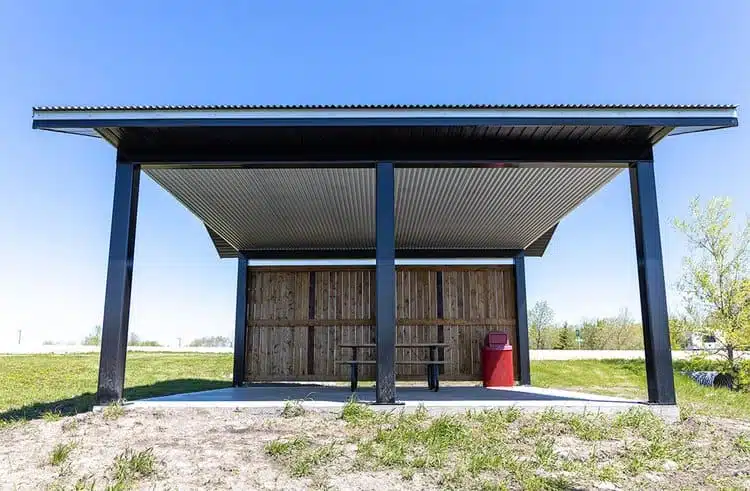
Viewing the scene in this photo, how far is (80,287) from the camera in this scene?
25.2m

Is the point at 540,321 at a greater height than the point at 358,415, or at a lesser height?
greater

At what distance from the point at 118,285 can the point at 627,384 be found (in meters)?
10.8

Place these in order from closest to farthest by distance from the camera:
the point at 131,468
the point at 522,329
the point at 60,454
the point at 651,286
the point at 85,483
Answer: the point at 85,483, the point at 131,468, the point at 60,454, the point at 651,286, the point at 522,329

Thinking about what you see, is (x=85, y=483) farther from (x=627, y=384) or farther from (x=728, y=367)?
(x=728, y=367)

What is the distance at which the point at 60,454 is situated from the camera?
4.03 metres

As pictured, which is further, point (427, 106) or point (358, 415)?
point (427, 106)

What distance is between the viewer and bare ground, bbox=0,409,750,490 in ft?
12.1

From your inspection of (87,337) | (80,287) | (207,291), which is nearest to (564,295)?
(207,291)

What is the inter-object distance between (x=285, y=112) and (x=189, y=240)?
688 inches

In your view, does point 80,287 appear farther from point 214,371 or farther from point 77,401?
point 77,401

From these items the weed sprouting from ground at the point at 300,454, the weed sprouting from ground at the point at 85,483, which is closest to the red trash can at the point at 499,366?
the weed sprouting from ground at the point at 300,454

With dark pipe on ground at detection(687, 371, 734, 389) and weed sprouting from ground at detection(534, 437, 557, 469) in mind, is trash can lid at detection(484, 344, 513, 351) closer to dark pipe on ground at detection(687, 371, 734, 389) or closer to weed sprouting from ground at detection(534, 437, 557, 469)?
weed sprouting from ground at detection(534, 437, 557, 469)

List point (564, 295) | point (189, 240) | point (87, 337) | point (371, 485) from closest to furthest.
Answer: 1. point (371, 485)
2. point (189, 240)
3. point (564, 295)
4. point (87, 337)

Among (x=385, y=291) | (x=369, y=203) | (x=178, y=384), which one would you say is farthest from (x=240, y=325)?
(x=385, y=291)
